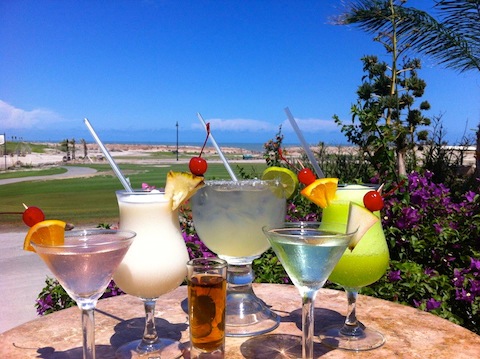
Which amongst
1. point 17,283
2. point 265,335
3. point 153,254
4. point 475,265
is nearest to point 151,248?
point 153,254

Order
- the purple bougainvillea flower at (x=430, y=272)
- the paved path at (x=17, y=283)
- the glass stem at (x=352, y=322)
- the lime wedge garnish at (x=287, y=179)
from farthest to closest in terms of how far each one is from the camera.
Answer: the paved path at (x=17, y=283) < the purple bougainvillea flower at (x=430, y=272) < the lime wedge garnish at (x=287, y=179) < the glass stem at (x=352, y=322)

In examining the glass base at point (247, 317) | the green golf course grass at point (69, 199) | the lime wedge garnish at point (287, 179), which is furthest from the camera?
the green golf course grass at point (69, 199)

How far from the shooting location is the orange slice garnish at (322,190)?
1597 mm

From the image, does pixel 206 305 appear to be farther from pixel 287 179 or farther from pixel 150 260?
pixel 287 179

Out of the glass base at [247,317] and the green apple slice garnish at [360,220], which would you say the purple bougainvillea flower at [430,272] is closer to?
the glass base at [247,317]

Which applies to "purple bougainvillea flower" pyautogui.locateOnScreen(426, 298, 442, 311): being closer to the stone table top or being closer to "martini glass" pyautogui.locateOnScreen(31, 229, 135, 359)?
the stone table top

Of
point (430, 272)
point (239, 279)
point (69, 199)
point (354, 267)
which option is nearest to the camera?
point (354, 267)

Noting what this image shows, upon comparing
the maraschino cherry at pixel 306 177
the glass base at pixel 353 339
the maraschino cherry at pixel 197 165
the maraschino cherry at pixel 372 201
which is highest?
the maraschino cherry at pixel 197 165

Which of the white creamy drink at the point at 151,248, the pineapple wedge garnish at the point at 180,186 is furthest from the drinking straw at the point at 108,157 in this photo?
the pineapple wedge garnish at the point at 180,186

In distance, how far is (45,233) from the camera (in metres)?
1.29

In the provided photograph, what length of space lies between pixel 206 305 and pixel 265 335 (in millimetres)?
421

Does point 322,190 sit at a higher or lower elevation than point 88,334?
higher

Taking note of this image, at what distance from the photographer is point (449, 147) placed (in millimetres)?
8516

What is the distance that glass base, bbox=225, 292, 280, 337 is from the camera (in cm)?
178
